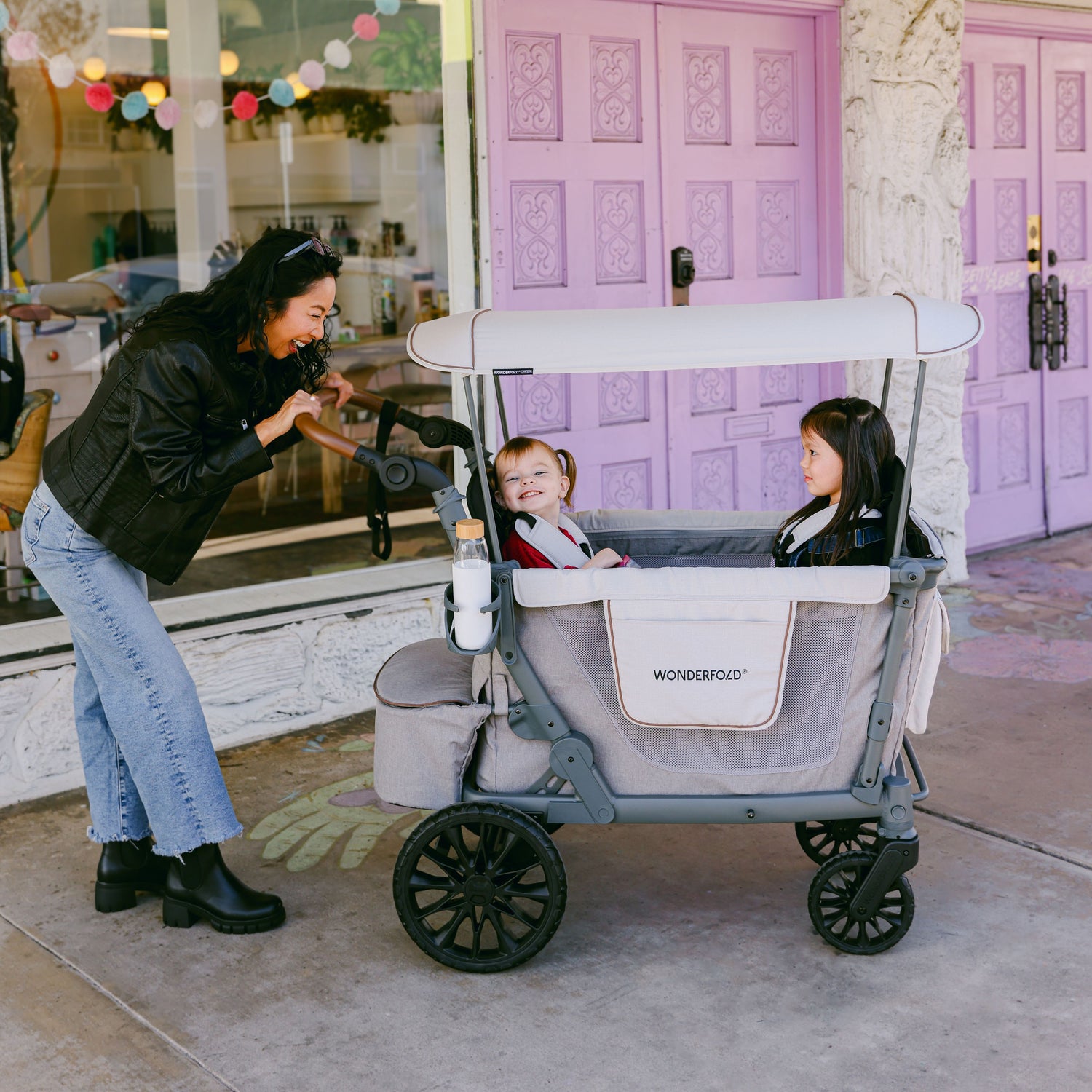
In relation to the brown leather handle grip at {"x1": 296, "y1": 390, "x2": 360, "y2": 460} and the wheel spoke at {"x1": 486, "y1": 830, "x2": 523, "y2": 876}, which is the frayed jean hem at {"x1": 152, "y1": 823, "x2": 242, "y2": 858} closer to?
the wheel spoke at {"x1": 486, "y1": 830, "x2": 523, "y2": 876}

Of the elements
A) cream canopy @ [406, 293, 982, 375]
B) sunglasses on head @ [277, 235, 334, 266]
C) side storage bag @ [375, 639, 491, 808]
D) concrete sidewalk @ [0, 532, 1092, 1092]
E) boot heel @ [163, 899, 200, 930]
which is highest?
sunglasses on head @ [277, 235, 334, 266]

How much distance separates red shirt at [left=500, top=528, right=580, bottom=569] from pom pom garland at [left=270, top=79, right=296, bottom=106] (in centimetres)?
348

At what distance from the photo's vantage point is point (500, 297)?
5.29 m

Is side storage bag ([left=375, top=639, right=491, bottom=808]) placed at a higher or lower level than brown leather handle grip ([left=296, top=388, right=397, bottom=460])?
lower

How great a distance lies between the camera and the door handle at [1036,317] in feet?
23.5

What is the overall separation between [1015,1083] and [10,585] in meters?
3.61

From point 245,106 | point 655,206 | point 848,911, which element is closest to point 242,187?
point 245,106

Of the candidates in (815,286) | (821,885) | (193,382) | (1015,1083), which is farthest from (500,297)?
(1015,1083)

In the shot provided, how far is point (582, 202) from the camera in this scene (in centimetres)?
550

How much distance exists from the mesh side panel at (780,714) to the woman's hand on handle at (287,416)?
67 cm

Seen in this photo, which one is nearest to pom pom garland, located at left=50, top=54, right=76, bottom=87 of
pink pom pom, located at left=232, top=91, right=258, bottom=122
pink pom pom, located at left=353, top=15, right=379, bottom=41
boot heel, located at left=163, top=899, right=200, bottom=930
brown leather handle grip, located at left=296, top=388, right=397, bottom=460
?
pink pom pom, located at left=232, top=91, right=258, bottom=122

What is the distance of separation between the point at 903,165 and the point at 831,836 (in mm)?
3577

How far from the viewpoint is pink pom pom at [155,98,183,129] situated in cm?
623

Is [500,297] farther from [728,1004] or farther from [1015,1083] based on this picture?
[1015,1083]
